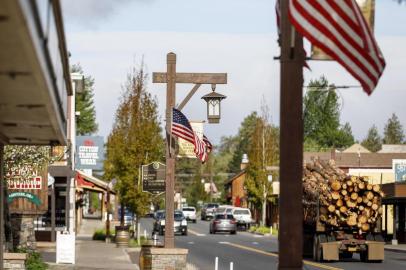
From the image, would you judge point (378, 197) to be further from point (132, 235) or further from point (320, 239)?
point (132, 235)

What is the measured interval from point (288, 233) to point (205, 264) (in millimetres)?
27495

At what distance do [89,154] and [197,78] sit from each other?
1068 inches

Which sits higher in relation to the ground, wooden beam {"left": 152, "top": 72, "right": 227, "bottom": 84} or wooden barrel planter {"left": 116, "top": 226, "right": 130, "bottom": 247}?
wooden beam {"left": 152, "top": 72, "right": 227, "bottom": 84}

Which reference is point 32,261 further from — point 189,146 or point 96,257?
point 96,257

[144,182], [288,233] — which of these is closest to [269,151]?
[144,182]

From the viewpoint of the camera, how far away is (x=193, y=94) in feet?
90.0

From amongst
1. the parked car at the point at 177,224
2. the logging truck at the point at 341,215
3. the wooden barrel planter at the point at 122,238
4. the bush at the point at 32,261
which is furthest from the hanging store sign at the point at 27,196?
the parked car at the point at 177,224

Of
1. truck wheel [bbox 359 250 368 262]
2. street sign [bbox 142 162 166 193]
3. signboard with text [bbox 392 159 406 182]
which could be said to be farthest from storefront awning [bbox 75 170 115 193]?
street sign [bbox 142 162 166 193]

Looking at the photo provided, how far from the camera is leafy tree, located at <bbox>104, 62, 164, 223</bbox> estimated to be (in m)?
47.4

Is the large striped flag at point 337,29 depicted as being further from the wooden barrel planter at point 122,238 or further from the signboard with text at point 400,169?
the signboard with text at point 400,169

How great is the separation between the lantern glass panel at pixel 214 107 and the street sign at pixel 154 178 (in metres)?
4.18

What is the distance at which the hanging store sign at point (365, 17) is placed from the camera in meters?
8.88

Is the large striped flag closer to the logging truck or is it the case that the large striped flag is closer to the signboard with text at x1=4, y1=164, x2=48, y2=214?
the signboard with text at x1=4, y1=164, x2=48, y2=214

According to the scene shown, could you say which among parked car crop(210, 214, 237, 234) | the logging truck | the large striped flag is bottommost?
parked car crop(210, 214, 237, 234)
